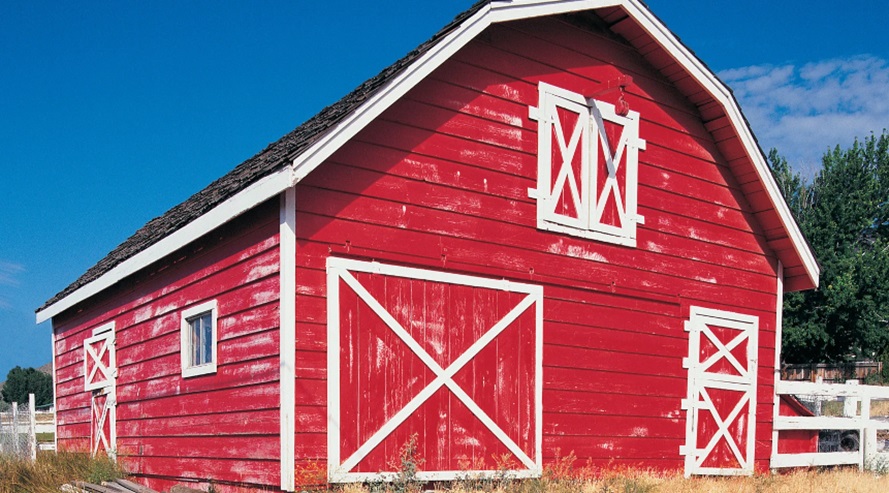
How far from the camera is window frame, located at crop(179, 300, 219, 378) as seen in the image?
10062 mm

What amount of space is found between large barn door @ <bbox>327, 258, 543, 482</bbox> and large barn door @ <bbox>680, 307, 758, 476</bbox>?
2999 mm

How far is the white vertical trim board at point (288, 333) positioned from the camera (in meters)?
8.33

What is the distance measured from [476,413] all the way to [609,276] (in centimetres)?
281

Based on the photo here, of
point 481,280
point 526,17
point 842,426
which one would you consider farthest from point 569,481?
point 842,426

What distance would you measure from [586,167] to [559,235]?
1.01 meters

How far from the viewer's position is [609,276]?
37.2 feet

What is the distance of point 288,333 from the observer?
27.8ft

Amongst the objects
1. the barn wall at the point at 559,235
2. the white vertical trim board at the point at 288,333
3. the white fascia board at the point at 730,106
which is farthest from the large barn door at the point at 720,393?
the white vertical trim board at the point at 288,333

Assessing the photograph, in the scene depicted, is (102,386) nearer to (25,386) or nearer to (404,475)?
(404,475)

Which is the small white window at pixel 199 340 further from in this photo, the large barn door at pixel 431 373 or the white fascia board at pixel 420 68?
the white fascia board at pixel 420 68

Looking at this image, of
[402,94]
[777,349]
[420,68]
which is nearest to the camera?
[402,94]

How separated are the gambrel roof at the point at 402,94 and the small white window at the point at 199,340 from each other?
843 mm

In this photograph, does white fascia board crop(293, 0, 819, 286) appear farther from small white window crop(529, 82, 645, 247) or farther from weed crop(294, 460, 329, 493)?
weed crop(294, 460, 329, 493)

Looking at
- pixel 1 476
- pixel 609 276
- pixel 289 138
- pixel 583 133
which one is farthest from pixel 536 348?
pixel 1 476
